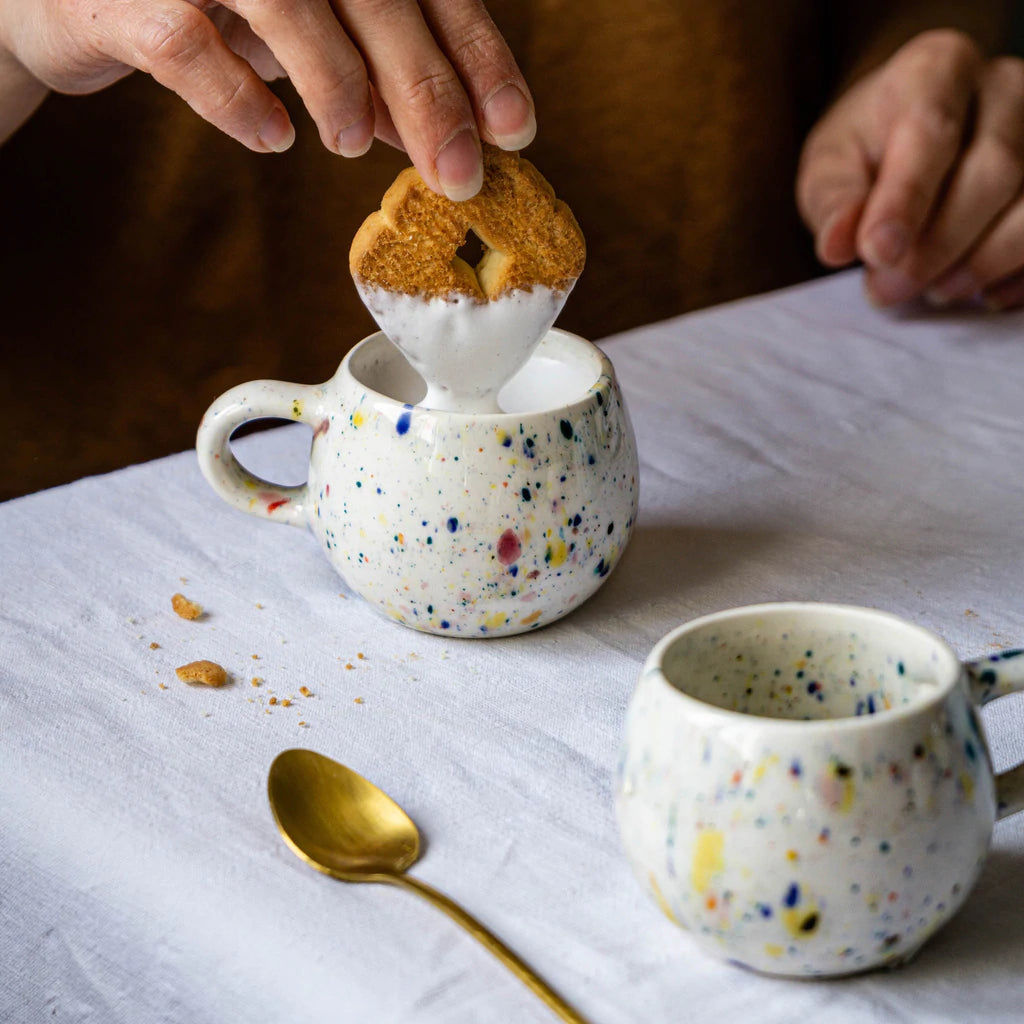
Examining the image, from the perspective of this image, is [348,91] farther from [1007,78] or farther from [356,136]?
[1007,78]

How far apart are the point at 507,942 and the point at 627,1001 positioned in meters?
0.05

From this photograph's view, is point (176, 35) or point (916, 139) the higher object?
point (176, 35)

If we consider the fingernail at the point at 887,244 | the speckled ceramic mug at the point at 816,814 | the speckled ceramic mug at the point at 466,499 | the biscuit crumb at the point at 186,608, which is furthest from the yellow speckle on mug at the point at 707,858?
the fingernail at the point at 887,244

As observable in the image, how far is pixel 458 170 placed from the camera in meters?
0.54

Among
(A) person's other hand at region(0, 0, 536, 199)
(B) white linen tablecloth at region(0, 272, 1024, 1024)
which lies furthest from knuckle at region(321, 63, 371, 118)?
(B) white linen tablecloth at region(0, 272, 1024, 1024)

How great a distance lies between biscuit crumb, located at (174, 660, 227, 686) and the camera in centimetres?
54

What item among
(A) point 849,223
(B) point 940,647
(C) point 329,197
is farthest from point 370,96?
(C) point 329,197

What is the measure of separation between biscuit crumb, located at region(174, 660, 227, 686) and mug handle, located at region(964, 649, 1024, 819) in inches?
12.7

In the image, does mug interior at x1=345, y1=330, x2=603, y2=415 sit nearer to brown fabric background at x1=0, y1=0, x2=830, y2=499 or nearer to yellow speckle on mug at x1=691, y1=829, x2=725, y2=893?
yellow speckle on mug at x1=691, y1=829, x2=725, y2=893

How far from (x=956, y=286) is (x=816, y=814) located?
2.50 ft

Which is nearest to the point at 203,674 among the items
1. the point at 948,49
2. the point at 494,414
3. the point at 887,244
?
the point at 494,414

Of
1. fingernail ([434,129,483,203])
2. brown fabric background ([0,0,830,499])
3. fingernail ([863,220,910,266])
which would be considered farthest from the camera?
brown fabric background ([0,0,830,499])

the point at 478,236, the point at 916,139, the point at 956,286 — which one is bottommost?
the point at 956,286

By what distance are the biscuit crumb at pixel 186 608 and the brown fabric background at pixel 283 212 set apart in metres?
0.65
